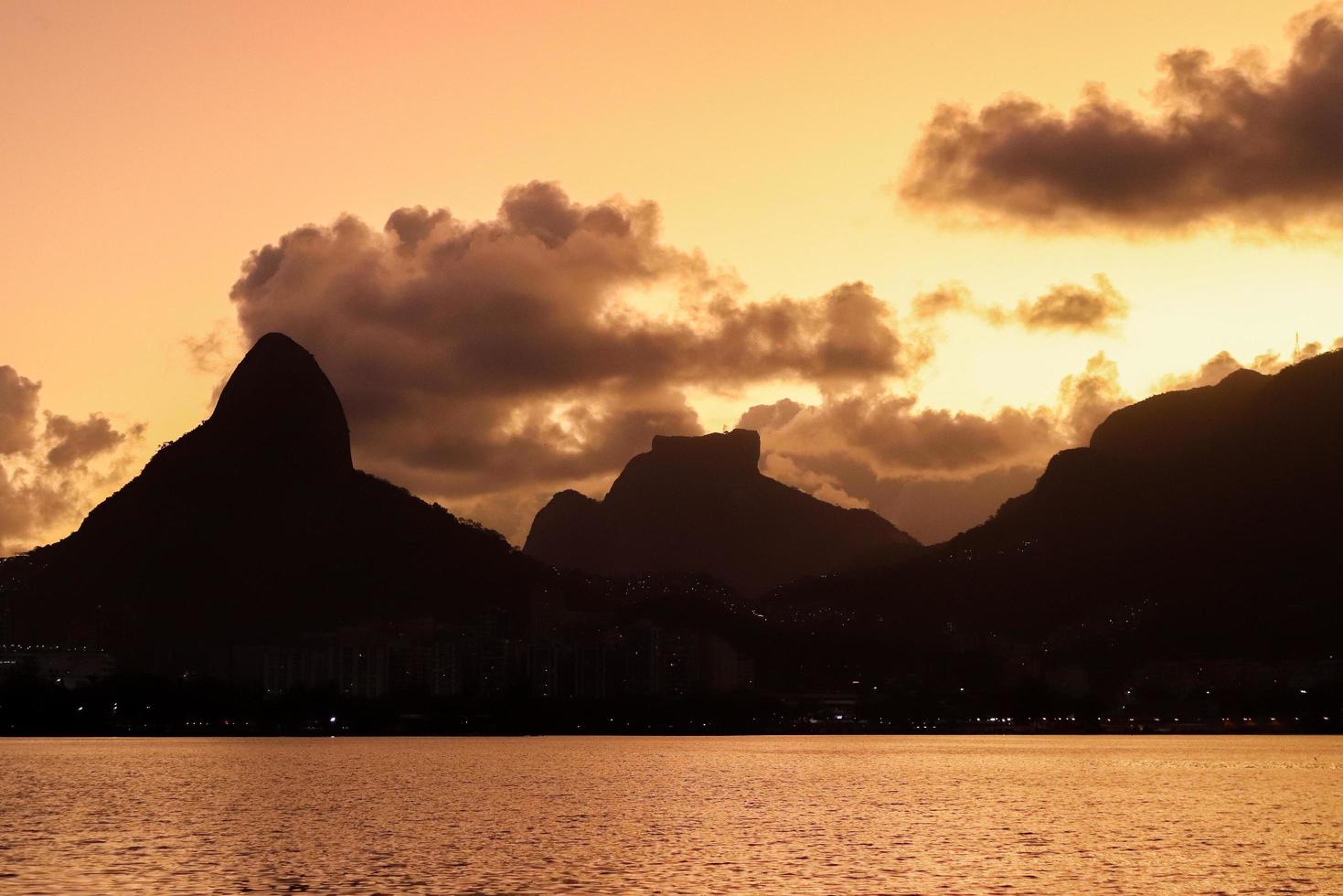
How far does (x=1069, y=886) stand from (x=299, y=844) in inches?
1978

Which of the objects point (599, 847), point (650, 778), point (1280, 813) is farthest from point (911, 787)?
point (599, 847)

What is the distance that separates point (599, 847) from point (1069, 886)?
32.6m

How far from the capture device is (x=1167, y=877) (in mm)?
86812

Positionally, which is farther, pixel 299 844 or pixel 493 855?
pixel 299 844

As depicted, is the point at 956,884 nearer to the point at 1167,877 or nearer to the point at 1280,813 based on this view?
the point at 1167,877

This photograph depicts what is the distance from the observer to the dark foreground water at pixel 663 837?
83250mm

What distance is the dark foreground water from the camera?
3278 inches

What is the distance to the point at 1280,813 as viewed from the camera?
132875 mm

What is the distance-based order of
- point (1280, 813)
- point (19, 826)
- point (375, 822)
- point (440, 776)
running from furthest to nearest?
point (440, 776) → point (1280, 813) → point (375, 822) → point (19, 826)

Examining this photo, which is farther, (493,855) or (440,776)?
(440,776)

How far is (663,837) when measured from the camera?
11044 cm

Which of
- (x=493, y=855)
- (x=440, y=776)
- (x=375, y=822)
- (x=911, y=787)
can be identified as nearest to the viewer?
(x=493, y=855)

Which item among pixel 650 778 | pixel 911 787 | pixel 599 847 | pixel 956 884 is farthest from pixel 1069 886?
pixel 650 778

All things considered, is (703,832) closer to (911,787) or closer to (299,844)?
(299,844)
